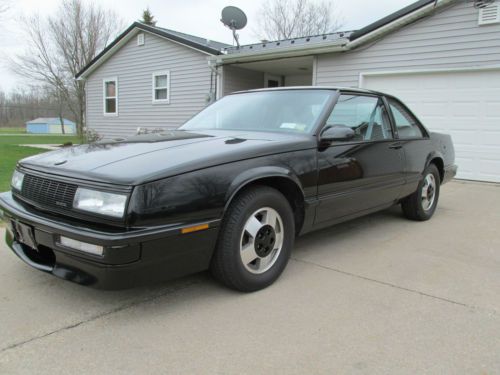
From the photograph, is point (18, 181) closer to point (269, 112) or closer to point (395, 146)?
point (269, 112)

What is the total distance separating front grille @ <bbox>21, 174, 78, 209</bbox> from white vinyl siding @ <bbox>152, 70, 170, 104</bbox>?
1160 centimetres

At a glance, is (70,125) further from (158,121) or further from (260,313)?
(260,313)

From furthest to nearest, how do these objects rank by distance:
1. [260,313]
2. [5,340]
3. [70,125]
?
[70,125] < [260,313] < [5,340]

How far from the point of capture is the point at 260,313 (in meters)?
2.63

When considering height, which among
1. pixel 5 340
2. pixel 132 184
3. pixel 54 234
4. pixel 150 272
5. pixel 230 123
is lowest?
pixel 5 340

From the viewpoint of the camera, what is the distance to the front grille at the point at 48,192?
2.48 metres

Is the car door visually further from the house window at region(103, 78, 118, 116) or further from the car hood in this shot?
the house window at region(103, 78, 118, 116)

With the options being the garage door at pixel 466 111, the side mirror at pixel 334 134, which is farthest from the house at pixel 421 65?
the side mirror at pixel 334 134

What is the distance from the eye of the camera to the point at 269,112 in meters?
3.82

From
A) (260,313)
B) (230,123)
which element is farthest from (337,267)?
(230,123)

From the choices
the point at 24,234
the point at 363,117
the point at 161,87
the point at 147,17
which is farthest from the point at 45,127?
the point at 24,234

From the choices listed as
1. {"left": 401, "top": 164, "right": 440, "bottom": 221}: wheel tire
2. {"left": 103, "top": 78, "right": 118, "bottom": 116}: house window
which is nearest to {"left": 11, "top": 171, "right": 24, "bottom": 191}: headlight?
{"left": 401, "top": 164, "right": 440, "bottom": 221}: wheel tire

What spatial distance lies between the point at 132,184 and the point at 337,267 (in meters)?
1.99

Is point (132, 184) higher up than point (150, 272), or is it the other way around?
A: point (132, 184)
